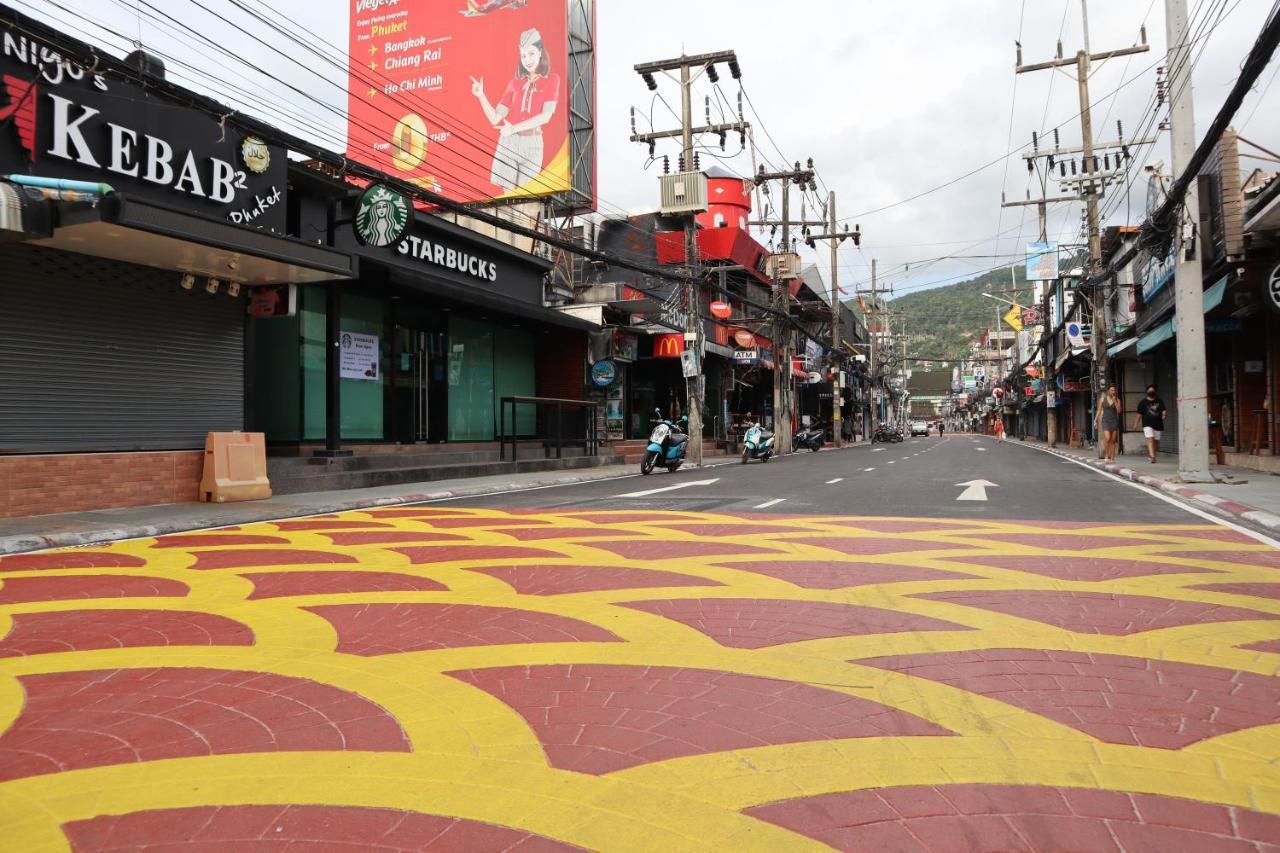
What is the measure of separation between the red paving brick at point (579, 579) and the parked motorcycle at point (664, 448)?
44.0 feet

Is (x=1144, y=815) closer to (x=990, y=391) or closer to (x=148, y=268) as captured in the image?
(x=148, y=268)

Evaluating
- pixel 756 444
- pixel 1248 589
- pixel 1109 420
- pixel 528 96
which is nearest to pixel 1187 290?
pixel 1109 420

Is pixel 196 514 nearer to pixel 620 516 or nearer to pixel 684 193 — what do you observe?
pixel 620 516

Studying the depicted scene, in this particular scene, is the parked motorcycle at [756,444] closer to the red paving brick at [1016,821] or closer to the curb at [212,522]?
the curb at [212,522]

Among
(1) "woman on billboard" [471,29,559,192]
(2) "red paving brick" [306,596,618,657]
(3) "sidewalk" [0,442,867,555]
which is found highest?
(1) "woman on billboard" [471,29,559,192]

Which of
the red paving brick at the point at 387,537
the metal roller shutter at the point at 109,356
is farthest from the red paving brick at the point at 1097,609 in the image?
the metal roller shutter at the point at 109,356

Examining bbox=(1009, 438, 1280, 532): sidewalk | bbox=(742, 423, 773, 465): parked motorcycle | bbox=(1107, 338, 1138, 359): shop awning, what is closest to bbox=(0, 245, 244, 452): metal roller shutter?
bbox=(1009, 438, 1280, 532): sidewalk

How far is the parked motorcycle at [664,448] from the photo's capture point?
20.1 metres

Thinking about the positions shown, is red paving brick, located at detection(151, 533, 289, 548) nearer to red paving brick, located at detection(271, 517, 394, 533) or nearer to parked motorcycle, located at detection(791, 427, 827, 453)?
red paving brick, located at detection(271, 517, 394, 533)

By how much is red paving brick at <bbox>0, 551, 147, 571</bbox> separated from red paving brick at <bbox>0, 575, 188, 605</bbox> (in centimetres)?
56

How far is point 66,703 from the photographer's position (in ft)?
11.6

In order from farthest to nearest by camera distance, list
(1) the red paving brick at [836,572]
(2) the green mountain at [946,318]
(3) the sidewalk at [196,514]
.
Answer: (2) the green mountain at [946,318] < (3) the sidewalk at [196,514] < (1) the red paving brick at [836,572]

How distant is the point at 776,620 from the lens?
16.1ft

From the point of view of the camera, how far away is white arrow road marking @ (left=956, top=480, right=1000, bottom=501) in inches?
486
